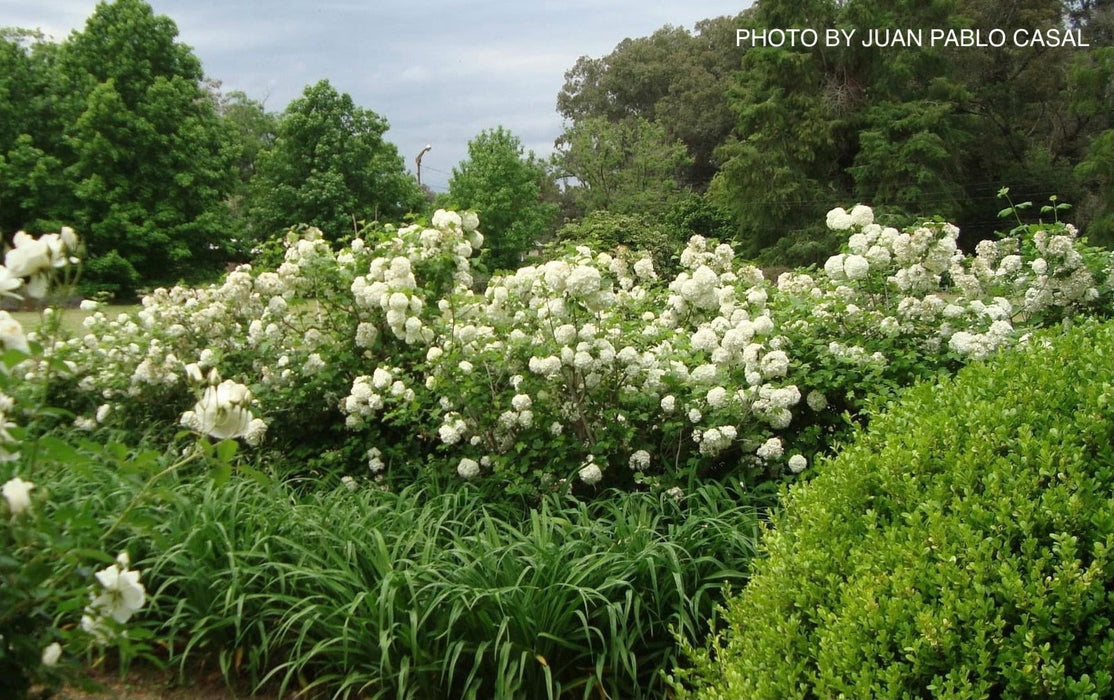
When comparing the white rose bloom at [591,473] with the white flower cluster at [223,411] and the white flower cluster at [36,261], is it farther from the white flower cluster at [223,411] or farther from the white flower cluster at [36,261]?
the white flower cluster at [36,261]

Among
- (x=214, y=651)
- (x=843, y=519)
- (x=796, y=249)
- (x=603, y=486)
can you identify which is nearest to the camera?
(x=843, y=519)

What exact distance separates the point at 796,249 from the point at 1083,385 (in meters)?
23.3

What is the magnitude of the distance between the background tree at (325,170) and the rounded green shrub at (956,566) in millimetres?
27249

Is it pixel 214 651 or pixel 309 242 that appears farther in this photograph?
pixel 309 242

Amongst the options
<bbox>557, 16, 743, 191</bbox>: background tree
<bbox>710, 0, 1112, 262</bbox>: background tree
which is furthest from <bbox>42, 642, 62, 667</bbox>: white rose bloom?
<bbox>557, 16, 743, 191</bbox>: background tree

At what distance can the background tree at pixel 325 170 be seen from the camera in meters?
28.3

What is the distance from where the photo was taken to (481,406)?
387 centimetres

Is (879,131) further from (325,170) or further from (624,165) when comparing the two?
(325,170)

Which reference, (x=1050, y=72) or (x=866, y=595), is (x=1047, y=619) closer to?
(x=866, y=595)

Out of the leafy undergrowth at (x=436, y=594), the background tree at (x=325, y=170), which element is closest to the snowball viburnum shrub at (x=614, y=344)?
the leafy undergrowth at (x=436, y=594)

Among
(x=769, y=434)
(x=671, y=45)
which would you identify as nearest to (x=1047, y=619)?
A: (x=769, y=434)

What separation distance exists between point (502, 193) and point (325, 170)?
6475mm

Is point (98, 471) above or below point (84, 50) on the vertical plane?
below

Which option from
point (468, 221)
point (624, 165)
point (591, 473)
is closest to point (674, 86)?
point (624, 165)
